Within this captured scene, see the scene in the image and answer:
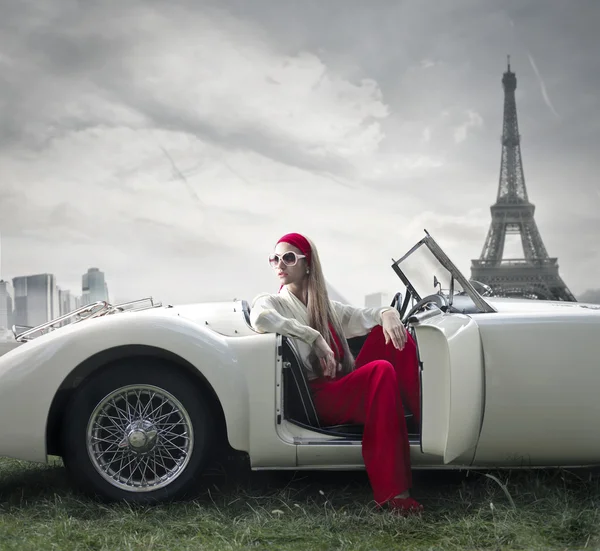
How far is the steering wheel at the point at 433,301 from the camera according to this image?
3585mm

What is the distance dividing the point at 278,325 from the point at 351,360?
0.60 m

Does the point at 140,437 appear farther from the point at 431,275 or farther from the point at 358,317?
the point at 431,275

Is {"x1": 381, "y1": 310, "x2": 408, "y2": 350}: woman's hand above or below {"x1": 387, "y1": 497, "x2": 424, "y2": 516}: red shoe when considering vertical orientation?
above

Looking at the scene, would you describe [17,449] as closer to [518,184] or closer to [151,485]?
[151,485]

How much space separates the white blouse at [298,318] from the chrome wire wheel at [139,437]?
1.87 ft

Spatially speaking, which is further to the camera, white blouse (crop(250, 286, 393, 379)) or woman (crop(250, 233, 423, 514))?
white blouse (crop(250, 286, 393, 379))

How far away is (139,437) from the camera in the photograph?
10.9 feet

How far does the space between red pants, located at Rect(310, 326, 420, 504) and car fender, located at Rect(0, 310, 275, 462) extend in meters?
0.39

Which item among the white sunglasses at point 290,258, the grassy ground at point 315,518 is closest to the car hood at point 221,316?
the white sunglasses at point 290,258

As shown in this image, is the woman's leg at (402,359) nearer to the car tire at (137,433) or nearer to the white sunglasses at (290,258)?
the white sunglasses at (290,258)

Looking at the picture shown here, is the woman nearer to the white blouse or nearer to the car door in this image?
the white blouse

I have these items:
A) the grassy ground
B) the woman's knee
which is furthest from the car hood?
the grassy ground

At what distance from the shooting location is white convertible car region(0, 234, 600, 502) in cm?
328

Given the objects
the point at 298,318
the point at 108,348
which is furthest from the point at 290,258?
the point at 108,348
